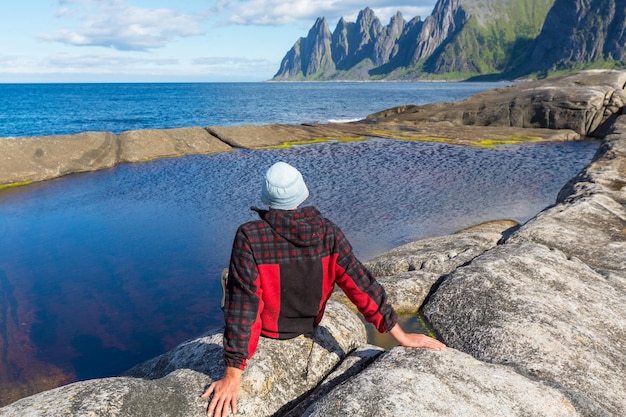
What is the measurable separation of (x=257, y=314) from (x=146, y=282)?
11.7 metres

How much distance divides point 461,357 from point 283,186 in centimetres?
311

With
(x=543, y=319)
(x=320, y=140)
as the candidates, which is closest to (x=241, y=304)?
(x=543, y=319)

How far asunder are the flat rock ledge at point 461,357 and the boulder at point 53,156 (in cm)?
2866

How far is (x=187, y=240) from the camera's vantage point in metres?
19.0

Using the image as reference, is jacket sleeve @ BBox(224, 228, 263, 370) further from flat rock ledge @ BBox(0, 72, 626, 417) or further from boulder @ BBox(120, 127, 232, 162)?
boulder @ BBox(120, 127, 232, 162)

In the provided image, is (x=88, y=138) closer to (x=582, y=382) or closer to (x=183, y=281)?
(x=183, y=281)

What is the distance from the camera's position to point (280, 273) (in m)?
4.84

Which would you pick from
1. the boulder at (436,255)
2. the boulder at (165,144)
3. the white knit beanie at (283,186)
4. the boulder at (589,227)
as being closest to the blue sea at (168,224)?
the boulder at (165,144)

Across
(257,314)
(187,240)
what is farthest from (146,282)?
(257,314)

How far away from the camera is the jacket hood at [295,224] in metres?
4.64

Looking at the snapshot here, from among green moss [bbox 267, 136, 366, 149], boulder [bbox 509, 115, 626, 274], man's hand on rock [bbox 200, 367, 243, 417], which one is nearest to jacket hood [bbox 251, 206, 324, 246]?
man's hand on rock [bbox 200, 367, 243, 417]

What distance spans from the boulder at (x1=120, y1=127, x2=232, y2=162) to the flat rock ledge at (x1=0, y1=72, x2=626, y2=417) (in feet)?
103

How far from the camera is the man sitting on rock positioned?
15.2 feet

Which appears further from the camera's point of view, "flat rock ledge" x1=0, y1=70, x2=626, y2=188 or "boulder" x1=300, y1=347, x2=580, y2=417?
"flat rock ledge" x1=0, y1=70, x2=626, y2=188
